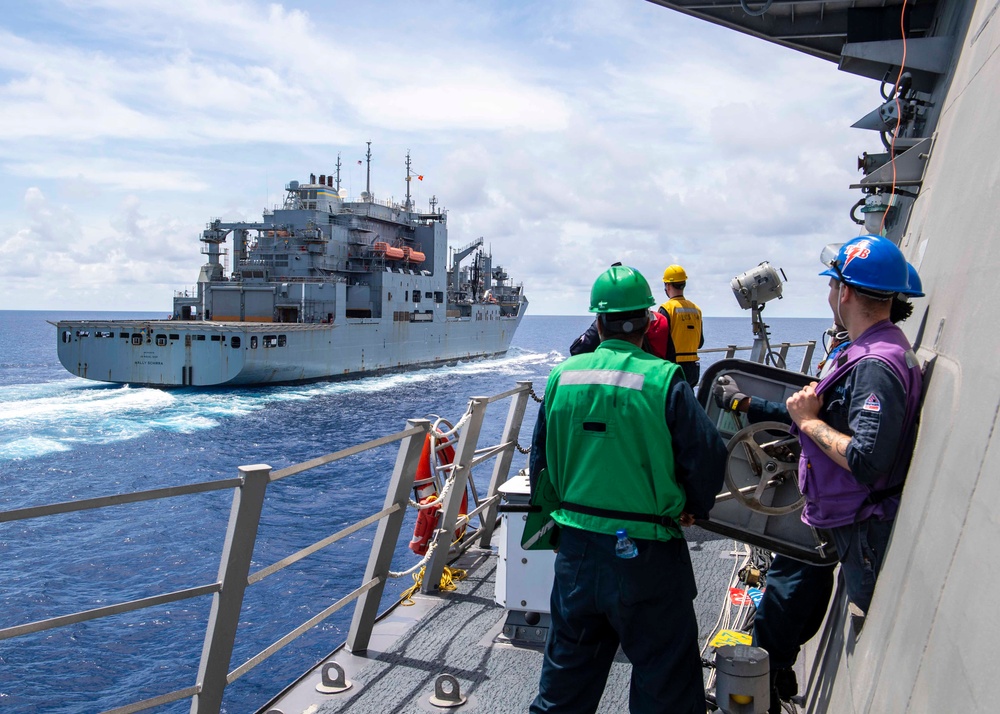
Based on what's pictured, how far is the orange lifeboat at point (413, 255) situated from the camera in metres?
46.9

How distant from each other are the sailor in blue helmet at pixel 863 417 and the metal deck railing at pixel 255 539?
1.98m

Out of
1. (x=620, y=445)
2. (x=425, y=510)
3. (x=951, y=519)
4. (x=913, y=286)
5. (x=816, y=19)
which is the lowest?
(x=425, y=510)

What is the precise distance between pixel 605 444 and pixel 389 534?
2.00 metres

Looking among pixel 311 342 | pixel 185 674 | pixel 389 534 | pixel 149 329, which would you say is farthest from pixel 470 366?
pixel 389 534

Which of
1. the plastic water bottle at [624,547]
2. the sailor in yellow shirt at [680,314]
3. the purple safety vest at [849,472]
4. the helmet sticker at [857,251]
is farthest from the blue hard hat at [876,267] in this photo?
the sailor in yellow shirt at [680,314]

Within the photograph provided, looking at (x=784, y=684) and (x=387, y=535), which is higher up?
(x=387, y=535)

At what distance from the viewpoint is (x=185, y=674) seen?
7.96m

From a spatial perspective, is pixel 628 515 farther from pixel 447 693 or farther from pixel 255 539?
pixel 255 539

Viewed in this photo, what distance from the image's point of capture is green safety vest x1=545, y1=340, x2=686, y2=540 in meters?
2.49

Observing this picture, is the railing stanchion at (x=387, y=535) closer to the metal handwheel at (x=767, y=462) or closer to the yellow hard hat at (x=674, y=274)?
the metal handwheel at (x=767, y=462)

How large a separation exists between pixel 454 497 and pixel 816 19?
7448 mm

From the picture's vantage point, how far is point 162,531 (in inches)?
533

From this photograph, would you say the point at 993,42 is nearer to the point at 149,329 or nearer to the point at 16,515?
the point at 16,515

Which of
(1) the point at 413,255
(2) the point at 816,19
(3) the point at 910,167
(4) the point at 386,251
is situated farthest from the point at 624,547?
(1) the point at 413,255
